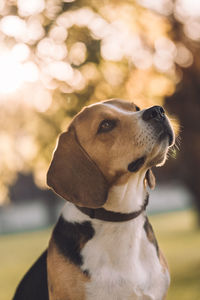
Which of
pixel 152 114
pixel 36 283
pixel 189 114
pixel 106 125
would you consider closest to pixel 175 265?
pixel 189 114

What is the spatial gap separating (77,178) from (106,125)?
19.5 inches

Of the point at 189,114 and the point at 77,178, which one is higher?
the point at 77,178

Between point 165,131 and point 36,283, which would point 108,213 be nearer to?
point 165,131

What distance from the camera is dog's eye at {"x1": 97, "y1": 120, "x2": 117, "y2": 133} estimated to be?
420cm

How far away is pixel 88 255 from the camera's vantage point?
401cm

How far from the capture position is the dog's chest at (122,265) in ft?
12.9

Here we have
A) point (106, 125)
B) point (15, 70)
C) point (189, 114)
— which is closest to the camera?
point (106, 125)

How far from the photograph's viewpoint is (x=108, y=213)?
13.3ft

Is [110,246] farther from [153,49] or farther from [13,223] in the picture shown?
[13,223]

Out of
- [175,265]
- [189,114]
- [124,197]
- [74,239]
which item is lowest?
[175,265]

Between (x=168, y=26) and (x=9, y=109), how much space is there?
3.70 meters

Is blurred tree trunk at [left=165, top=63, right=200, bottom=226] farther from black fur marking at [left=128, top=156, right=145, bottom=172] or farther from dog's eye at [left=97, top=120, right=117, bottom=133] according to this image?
black fur marking at [left=128, top=156, right=145, bottom=172]


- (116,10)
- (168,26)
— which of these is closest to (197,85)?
(168,26)

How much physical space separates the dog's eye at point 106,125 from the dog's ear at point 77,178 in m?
0.23
